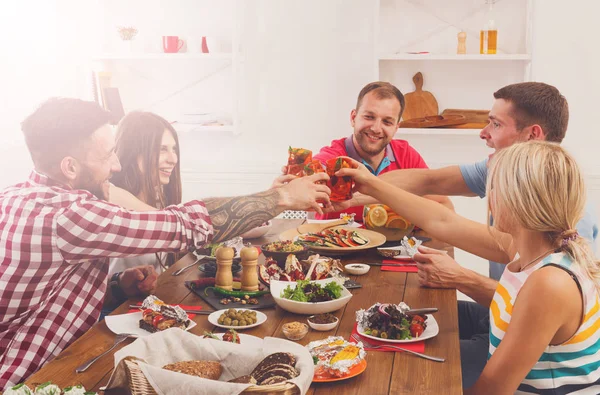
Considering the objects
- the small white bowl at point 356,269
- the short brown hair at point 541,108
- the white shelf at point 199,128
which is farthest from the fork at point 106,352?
the white shelf at point 199,128

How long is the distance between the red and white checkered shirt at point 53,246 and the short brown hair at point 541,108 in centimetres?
118

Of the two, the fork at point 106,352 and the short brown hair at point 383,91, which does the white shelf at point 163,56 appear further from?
the fork at point 106,352

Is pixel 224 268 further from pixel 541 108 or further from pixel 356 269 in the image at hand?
pixel 541 108

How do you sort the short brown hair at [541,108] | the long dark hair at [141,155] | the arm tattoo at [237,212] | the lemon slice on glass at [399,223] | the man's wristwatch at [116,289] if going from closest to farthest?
the arm tattoo at [237,212], the man's wristwatch at [116,289], the short brown hair at [541,108], the lemon slice on glass at [399,223], the long dark hair at [141,155]

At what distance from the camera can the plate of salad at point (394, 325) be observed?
145 centimetres

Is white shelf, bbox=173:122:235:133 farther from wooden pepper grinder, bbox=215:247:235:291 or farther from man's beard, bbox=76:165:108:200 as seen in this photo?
wooden pepper grinder, bbox=215:247:235:291

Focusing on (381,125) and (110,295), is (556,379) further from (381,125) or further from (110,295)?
(381,125)

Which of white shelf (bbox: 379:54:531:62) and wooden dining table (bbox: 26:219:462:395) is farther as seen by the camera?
white shelf (bbox: 379:54:531:62)

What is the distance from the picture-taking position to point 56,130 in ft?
5.57

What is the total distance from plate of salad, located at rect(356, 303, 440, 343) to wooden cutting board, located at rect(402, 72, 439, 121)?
2.43m

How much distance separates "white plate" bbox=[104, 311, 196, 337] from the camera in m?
1.50

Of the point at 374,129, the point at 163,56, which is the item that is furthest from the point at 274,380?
the point at 163,56

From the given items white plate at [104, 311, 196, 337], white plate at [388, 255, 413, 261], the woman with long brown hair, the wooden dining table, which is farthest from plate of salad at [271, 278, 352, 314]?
the woman with long brown hair

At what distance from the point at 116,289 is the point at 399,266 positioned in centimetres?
89
